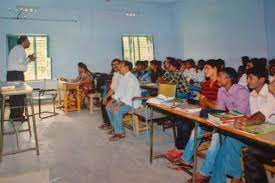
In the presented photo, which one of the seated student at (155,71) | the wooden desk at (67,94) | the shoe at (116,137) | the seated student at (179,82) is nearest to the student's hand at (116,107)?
the shoe at (116,137)

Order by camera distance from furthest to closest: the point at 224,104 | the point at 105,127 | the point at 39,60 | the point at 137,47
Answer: the point at 137,47, the point at 39,60, the point at 105,127, the point at 224,104

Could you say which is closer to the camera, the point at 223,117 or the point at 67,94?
the point at 223,117

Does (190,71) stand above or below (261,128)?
above

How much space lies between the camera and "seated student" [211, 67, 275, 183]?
215 centimetres

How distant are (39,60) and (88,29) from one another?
1740 mm

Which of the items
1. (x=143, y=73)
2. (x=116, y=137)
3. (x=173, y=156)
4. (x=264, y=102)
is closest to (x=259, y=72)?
(x=264, y=102)

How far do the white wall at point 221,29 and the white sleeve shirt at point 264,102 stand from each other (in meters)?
4.32

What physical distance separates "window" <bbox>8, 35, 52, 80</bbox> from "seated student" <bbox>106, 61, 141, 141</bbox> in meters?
4.24

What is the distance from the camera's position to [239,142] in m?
2.15

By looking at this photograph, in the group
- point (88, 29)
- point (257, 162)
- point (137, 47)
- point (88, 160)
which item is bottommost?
point (88, 160)

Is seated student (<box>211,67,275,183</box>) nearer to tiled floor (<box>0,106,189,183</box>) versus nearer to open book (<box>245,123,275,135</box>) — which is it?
open book (<box>245,123,275,135</box>)

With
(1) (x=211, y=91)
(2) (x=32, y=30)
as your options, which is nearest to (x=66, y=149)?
(1) (x=211, y=91)

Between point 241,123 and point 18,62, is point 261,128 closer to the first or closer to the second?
point 241,123

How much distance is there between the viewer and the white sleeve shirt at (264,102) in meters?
2.11
